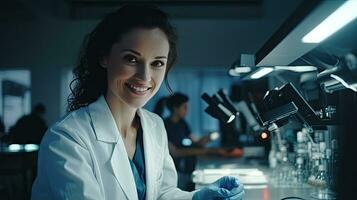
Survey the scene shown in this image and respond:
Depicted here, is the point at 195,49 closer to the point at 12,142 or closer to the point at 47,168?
the point at 12,142

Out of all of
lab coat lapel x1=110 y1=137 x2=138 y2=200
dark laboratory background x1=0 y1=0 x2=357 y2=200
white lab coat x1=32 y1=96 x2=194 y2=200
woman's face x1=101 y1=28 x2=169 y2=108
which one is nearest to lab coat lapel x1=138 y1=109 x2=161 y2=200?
white lab coat x1=32 y1=96 x2=194 y2=200

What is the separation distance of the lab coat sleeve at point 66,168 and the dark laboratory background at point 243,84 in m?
0.70

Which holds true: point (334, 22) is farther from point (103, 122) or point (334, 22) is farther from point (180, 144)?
point (180, 144)

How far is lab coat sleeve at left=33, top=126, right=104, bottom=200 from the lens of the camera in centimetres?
124

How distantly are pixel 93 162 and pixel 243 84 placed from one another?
9.70ft

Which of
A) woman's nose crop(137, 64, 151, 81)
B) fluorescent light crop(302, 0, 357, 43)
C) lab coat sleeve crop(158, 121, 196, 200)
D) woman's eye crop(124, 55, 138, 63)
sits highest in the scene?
fluorescent light crop(302, 0, 357, 43)

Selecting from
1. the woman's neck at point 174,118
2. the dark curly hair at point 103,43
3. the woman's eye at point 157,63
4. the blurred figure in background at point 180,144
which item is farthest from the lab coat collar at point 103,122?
the woman's neck at point 174,118

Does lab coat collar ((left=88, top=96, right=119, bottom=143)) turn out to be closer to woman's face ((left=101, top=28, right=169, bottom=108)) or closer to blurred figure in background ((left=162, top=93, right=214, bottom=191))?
woman's face ((left=101, top=28, right=169, bottom=108))

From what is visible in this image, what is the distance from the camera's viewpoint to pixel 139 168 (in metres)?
1.61

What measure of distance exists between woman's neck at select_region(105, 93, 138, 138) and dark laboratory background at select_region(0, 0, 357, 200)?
521 mm

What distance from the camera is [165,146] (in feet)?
6.02

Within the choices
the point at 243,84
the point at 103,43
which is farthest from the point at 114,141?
the point at 243,84

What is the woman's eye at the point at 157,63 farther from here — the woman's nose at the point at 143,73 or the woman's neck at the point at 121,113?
the woman's neck at the point at 121,113

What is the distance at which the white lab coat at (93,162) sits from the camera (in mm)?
1255
